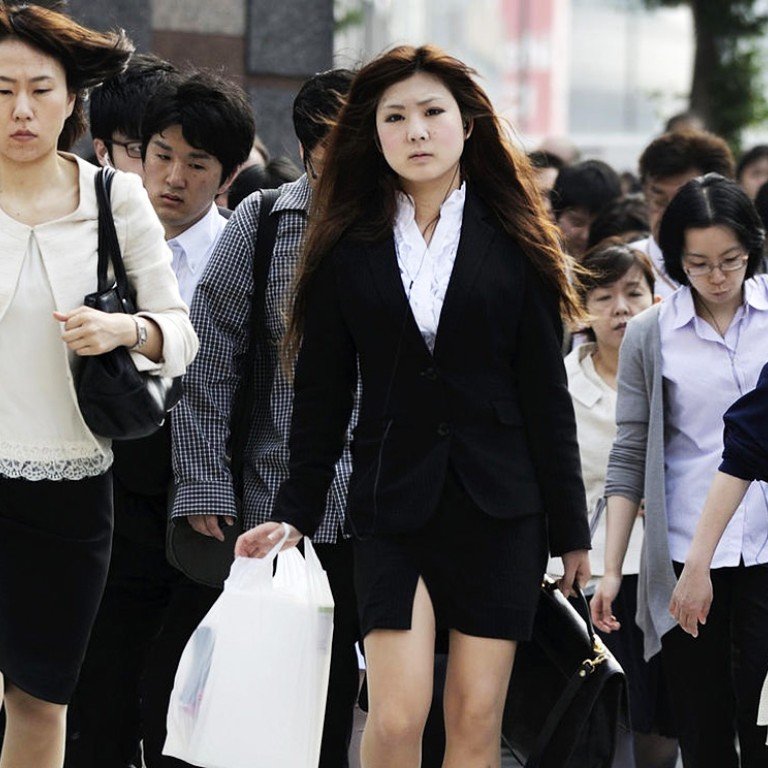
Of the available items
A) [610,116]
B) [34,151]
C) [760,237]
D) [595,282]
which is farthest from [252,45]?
[610,116]

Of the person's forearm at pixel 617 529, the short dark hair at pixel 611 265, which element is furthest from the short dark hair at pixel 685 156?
the person's forearm at pixel 617 529

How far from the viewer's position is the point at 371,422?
4562 millimetres

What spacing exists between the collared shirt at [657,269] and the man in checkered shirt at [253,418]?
2061mm

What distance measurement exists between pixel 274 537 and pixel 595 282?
2.40m

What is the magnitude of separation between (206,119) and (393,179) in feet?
3.53

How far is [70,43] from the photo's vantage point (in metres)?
4.52

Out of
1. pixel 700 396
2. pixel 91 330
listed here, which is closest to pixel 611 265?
pixel 700 396

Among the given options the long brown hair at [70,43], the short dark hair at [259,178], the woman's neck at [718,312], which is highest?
the long brown hair at [70,43]

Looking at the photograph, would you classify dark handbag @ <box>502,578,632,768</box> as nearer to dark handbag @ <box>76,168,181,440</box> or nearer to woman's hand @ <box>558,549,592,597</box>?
woman's hand @ <box>558,549,592,597</box>

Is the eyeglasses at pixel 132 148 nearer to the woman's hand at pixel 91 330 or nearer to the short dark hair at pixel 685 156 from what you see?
the woman's hand at pixel 91 330

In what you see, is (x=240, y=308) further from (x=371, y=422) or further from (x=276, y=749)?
(x=276, y=749)

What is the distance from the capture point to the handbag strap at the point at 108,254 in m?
4.50

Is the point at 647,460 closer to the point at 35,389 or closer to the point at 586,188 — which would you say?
the point at 35,389

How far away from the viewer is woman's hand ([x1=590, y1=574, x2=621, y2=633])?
18.1 ft
